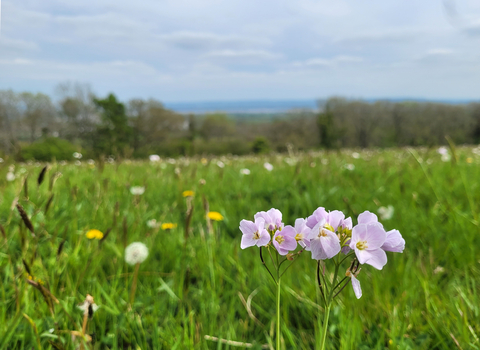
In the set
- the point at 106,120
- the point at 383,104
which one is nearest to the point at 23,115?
the point at 106,120

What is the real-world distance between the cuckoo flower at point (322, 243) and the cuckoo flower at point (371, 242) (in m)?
0.03

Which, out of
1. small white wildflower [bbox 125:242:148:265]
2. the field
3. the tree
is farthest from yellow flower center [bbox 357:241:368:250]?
the tree

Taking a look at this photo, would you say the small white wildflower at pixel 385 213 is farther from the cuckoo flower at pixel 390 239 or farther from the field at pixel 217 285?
the cuckoo flower at pixel 390 239

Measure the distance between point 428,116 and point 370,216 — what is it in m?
64.4

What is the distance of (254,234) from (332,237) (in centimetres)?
17

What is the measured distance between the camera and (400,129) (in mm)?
58812

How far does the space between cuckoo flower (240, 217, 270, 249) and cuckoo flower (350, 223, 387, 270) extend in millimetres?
168

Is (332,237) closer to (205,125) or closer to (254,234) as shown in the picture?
(254,234)

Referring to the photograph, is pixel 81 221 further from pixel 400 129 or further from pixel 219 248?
pixel 400 129

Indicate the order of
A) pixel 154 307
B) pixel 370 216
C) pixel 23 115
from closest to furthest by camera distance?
pixel 370 216 < pixel 154 307 < pixel 23 115

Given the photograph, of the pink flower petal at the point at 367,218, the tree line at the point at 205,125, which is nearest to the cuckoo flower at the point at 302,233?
the pink flower petal at the point at 367,218

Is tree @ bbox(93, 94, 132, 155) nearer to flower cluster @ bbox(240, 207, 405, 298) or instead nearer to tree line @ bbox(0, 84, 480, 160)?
tree line @ bbox(0, 84, 480, 160)

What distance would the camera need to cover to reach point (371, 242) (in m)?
0.59

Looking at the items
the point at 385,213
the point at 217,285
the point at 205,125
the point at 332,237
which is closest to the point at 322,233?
the point at 332,237
